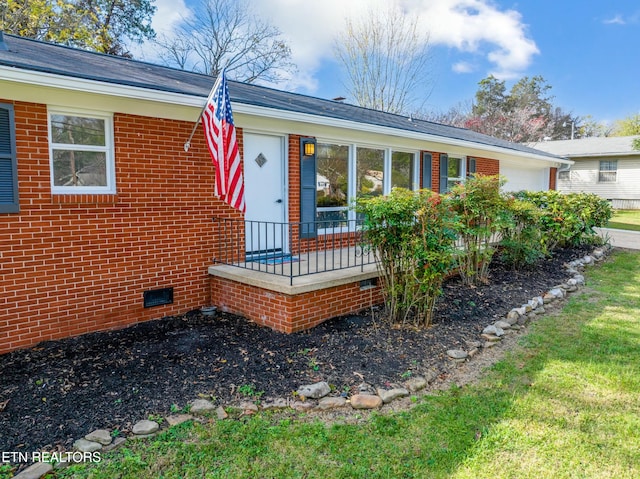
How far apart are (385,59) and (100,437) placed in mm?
19647

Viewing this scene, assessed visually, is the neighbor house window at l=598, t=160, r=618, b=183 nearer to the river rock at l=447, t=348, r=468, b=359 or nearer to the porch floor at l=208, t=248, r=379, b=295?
the porch floor at l=208, t=248, r=379, b=295

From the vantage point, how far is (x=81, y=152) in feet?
15.0

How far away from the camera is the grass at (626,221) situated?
15.4m

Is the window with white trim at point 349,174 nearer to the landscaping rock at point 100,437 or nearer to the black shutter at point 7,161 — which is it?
the black shutter at point 7,161

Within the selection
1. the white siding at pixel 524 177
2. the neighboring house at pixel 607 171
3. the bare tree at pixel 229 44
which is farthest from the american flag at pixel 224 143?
the neighboring house at pixel 607 171

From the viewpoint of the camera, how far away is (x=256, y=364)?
3.85 metres

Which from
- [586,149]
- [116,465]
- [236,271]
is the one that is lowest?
[116,465]

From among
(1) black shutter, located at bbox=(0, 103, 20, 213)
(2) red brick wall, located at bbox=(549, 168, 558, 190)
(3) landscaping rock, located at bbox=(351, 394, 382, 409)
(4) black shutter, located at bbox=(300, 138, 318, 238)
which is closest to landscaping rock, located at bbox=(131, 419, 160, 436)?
(3) landscaping rock, located at bbox=(351, 394, 382, 409)

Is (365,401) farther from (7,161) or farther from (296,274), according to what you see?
(7,161)

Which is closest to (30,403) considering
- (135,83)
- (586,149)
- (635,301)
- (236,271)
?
(236,271)

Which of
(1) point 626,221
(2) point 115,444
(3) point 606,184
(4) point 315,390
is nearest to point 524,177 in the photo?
(1) point 626,221

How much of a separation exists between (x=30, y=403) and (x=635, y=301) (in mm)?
7236

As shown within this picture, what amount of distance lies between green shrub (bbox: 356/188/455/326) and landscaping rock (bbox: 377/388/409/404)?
1.39 metres

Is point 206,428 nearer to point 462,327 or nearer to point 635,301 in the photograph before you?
point 462,327
